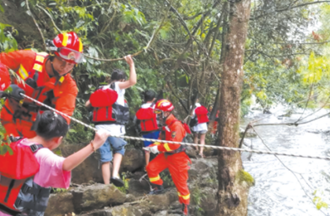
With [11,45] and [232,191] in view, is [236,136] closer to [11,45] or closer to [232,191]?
[232,191]

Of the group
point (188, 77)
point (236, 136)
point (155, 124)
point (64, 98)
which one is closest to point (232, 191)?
point (236, 136)

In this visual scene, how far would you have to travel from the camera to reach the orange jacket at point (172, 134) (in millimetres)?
4945

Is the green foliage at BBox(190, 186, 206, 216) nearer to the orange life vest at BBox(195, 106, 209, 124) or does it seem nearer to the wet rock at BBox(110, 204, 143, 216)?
the wet rock at BBox(110, 204, 143, 216)

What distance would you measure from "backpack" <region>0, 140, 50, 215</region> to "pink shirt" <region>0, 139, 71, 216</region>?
4 centimetres

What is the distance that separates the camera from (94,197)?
4.20 m

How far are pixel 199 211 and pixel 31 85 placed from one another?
445cm

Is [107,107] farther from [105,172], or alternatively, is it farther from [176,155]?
[176,155]

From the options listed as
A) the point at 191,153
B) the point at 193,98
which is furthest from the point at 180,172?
the point at 193,98

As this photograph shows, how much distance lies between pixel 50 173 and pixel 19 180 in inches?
8.9

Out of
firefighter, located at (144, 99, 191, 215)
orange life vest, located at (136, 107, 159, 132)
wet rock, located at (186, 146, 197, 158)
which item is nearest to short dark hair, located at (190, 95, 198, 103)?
wet rock, located at (186, 146, 197, 158)

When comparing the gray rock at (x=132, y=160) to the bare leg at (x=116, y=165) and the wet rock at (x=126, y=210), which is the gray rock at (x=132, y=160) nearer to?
the bare leg at (x=116, y=165)

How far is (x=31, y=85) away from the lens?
9.53ft

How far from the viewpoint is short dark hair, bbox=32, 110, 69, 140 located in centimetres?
197

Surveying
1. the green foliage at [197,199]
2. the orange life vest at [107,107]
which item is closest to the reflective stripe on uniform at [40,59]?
the orange life vest at [107,107]
